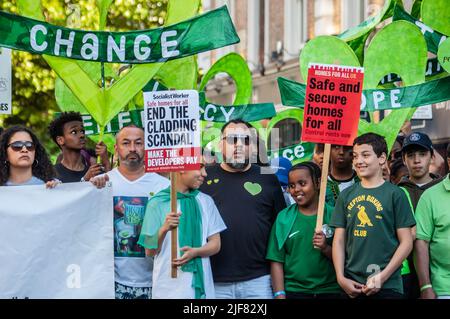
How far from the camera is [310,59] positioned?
10469 millimetres

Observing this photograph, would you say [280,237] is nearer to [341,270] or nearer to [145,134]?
[341,270]

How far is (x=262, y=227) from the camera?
26.2ft

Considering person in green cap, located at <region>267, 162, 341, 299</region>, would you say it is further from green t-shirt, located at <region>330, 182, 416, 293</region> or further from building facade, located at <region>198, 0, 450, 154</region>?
building facade, located at <region>198, 0, 450, 154</region>

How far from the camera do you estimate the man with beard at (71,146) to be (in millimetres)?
9289

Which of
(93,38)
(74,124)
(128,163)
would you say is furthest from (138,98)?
(128,163)

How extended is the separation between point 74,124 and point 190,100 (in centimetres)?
211

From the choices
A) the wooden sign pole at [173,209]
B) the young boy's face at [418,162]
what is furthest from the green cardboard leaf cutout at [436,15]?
the wooden sign pole at [173,209]

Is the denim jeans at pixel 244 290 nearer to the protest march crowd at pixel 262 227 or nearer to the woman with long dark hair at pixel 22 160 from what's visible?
the protest march crowd at pixel 262 227

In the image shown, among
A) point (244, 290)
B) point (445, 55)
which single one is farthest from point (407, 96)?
point (244, 290)

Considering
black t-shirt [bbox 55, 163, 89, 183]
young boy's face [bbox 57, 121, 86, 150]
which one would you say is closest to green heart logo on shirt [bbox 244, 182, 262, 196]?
black t-shirt [bbox 55, 163, 89, 183]

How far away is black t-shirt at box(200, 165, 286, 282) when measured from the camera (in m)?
7.93

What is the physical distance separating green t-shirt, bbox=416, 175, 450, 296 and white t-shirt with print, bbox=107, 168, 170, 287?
1822mm

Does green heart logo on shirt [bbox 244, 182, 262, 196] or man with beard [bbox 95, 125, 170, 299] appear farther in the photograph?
green heart logo on shirt [bbox 244, 182, 262, 196]
